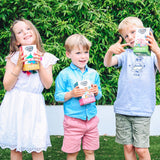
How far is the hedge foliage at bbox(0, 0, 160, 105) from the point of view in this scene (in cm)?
409

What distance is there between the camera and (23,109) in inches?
94.3

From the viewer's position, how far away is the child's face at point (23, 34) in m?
2.47

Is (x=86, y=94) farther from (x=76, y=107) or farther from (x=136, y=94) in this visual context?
(x=136, y=94)

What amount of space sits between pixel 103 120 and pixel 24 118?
2.20 metres

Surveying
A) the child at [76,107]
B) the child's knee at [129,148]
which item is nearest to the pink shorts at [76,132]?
the child at [76,107]

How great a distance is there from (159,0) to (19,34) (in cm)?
269

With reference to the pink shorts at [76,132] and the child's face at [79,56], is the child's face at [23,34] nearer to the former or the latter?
the child's face at [79,56]

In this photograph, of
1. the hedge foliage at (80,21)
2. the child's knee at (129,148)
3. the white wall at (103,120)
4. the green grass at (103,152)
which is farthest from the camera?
the white wall at (103,120)

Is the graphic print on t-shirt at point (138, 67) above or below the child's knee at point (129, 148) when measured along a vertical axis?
above

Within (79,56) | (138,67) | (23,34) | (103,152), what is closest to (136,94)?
(138,67)

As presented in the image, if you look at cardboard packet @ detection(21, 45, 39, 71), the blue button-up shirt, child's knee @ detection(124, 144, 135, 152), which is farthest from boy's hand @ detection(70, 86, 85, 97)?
child's knee @ detection(124, 144, 135, 152)

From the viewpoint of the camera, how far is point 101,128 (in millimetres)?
4402

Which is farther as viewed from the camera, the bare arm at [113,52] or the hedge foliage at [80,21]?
the hedge foliage at [80,21]

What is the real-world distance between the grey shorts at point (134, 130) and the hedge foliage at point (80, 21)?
1.65m
